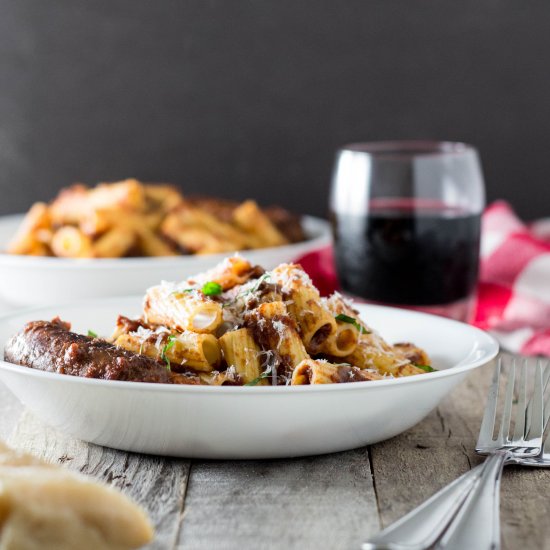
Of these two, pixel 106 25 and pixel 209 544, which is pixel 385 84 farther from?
pixel 209 544

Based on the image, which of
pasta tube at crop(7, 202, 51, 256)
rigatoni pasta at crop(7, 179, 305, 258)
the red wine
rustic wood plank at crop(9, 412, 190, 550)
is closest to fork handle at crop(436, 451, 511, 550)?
rustic wood plank at crop(9, 412, 190, 550)

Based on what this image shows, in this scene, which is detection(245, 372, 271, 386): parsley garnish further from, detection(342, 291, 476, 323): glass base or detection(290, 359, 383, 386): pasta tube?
detection(342, 291, 476, 323): glass base

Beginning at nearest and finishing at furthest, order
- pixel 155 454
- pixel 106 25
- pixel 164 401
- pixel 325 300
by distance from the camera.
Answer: pixel 164 401, pixel 155 454, pixel 325 300, pixel 106 25

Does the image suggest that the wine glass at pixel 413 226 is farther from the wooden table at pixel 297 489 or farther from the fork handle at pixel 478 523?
the fork handle at pixel 478 523

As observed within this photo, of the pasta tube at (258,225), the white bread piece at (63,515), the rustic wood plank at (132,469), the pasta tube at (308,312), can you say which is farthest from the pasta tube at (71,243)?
the white bread piece at (63,515)

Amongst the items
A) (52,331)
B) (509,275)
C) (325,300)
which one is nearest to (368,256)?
(509,275)

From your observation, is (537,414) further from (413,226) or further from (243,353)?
(413,226)
